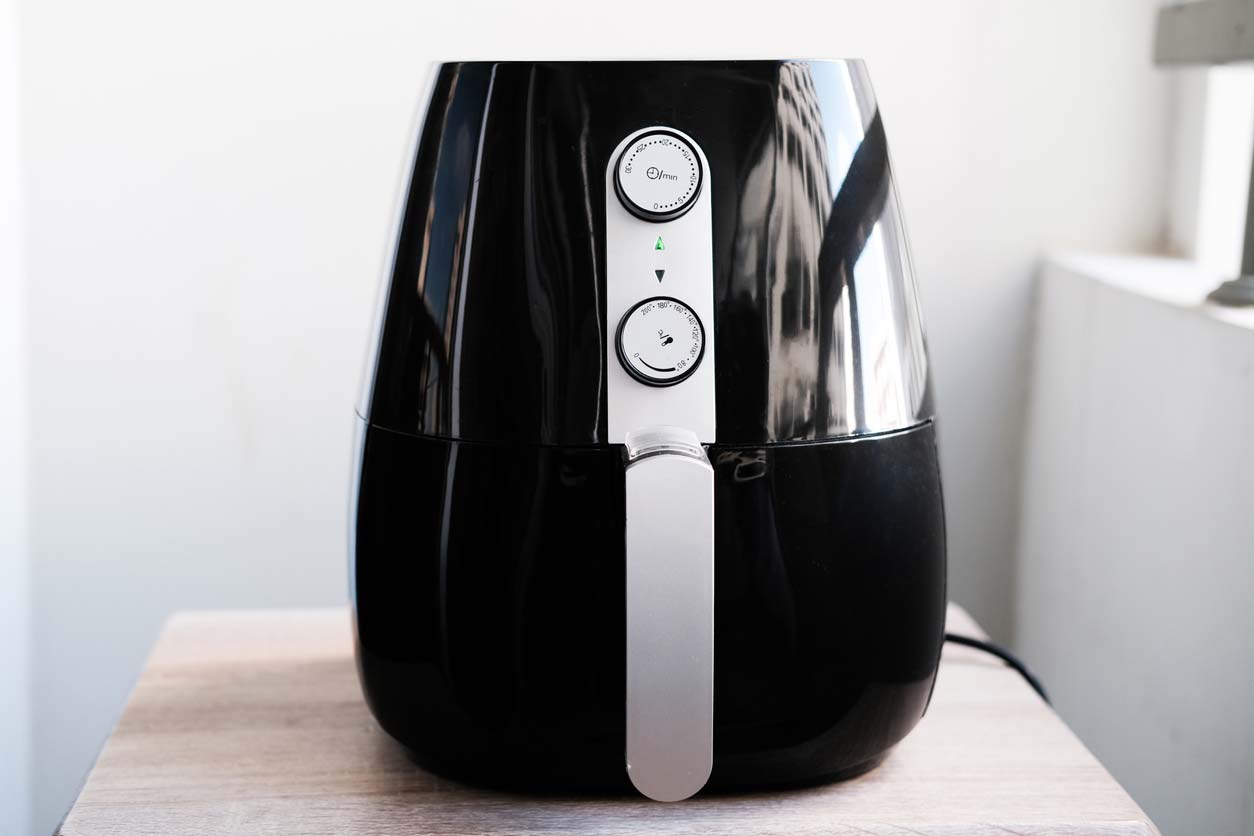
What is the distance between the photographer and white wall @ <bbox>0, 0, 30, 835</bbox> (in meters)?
0.82

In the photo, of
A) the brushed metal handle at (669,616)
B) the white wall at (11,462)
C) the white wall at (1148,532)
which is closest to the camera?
the brushed metal handle at (669,616)

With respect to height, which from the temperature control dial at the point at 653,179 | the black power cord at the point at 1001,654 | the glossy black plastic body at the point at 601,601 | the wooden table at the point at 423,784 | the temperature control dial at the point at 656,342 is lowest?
the wooden table at the point at 423,784

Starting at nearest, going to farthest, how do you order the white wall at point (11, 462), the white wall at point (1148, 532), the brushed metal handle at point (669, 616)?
1. the brushed metal handle at point (669, 616)
2. the white wall at point (1148, 532)
3. the white wall at point (11, 462)

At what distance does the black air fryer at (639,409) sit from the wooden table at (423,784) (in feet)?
0.06

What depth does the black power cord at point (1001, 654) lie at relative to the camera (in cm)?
62

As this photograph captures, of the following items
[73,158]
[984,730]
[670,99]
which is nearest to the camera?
[670,99]

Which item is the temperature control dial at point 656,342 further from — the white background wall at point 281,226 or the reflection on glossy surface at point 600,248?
the white background wall at point 281,226

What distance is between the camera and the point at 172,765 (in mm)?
522

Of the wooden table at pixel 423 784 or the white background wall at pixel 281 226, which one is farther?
the white background wall at pixel 281 226

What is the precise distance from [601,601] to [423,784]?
0.40 ft

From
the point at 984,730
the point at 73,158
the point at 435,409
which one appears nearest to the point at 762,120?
the point at 435,409

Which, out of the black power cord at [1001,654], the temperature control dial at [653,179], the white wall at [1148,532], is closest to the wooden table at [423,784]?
the black power cord at [1001,654]

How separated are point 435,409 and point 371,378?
46 mm

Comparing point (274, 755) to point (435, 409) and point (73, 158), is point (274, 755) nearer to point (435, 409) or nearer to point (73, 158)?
point (435, 409)
